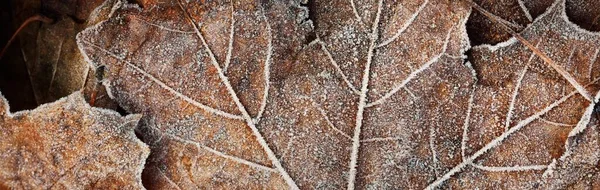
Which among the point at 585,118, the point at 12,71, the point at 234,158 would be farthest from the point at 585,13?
the point at 12,71

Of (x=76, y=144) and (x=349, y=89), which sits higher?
(x=349, y=89)

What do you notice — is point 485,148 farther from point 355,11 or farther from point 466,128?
point 355,11

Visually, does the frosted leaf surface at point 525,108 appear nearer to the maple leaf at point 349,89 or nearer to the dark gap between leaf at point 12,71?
the maple leaf at point 349,89

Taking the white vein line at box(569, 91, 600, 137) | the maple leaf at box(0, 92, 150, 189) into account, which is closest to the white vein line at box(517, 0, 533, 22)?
the white vein line at box(569, 91, 600, 137)

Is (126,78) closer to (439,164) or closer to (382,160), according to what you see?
(382,160)

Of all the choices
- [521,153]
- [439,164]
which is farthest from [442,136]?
[521,153]

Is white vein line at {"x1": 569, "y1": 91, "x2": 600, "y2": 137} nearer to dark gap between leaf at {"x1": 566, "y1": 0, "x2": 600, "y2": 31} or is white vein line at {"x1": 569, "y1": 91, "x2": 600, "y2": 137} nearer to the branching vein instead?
the branching vein
